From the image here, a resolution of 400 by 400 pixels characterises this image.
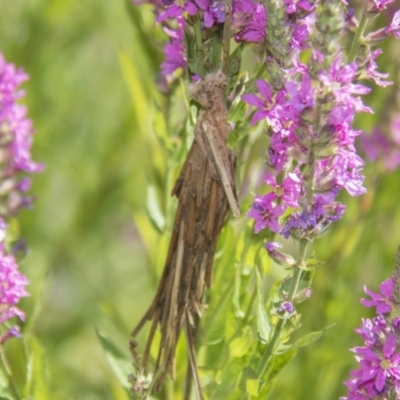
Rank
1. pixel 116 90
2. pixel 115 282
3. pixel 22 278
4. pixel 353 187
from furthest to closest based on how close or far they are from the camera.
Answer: pixel 116 90 < pixel 115 282 < pixel 22 278 < pixel 353 187

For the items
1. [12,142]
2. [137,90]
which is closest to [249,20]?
[12,142]

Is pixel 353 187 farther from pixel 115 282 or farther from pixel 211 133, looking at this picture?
pixel 115 282

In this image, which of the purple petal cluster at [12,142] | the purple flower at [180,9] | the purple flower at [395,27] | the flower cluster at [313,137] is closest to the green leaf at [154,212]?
the purple petal cluster at [12,142]

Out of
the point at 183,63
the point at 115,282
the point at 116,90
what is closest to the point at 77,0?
the point at 116,90

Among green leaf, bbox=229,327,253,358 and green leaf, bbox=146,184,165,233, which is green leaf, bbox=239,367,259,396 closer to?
green leaf, bbox=229,327,253,358

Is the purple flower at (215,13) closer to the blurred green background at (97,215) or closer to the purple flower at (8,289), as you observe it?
the purple flower at (8,289)

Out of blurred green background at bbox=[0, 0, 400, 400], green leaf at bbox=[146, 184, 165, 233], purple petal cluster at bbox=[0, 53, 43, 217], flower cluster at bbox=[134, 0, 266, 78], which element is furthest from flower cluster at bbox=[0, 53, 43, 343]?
flower cluster at bbox=[134, 0, 266, 78]
